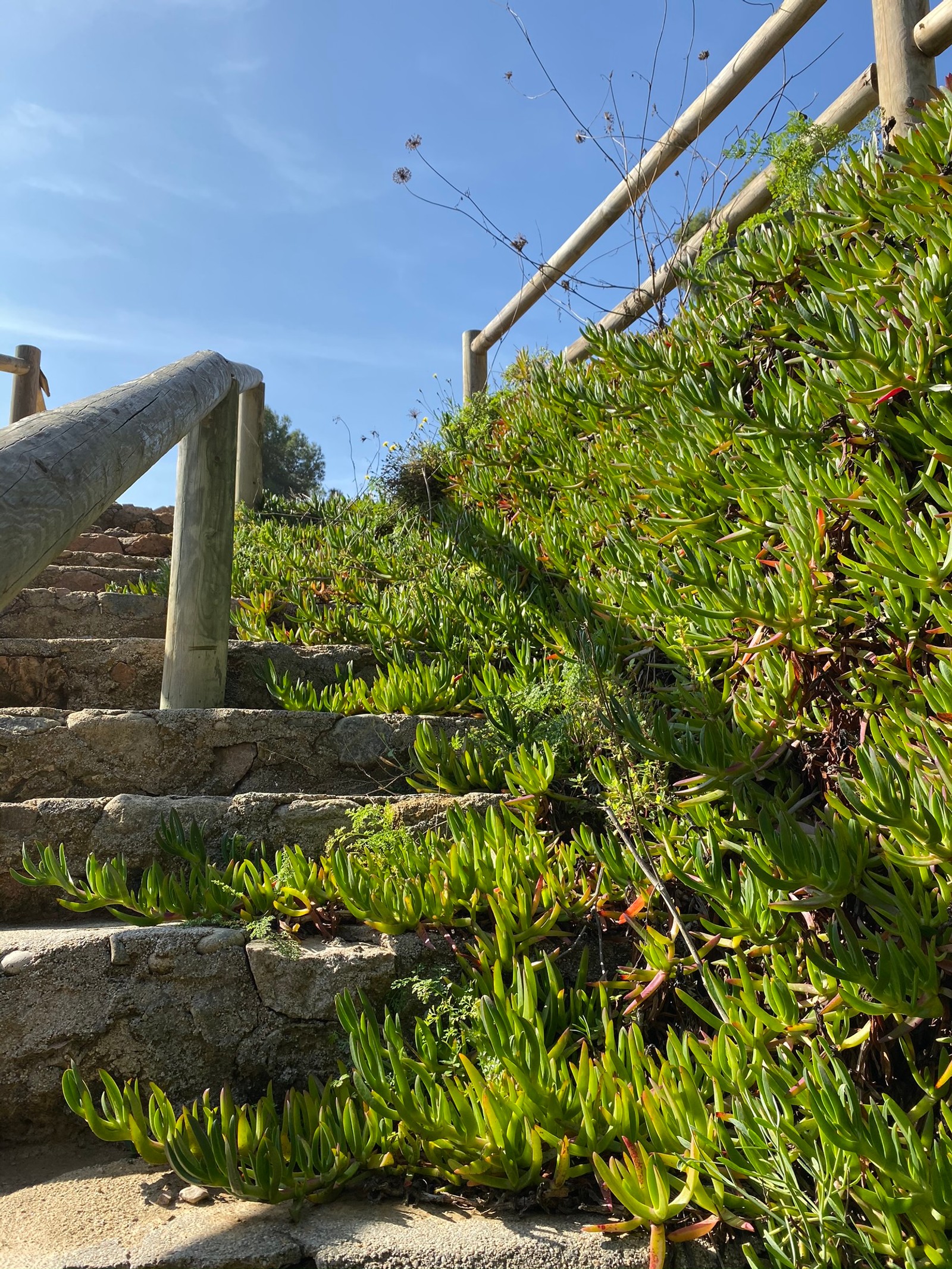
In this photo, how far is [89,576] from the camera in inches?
183

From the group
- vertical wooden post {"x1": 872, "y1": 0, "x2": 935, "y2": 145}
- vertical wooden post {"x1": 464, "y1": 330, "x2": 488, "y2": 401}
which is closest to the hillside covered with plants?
vertical wooden post {"x1": 872, "y1": 0, "x2": 935, "y2": 145}

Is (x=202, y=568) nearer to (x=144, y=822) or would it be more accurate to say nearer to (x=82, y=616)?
(x=82, y=616)

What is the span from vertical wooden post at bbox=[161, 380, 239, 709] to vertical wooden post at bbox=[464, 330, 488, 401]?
4.79 m

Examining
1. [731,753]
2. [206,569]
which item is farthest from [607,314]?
[731,753]

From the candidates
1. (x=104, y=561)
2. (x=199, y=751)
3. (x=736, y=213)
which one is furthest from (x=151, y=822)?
(x=736, y=213)

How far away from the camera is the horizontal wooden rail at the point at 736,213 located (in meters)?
3.98

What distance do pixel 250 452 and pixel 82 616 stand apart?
3.42 m

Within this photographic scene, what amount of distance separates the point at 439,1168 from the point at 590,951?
0.64m

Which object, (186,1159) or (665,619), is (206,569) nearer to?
(665,619)

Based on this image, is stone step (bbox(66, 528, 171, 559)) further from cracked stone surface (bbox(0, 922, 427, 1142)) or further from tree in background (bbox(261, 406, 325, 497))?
tree in background (bbox(261, 406, 325, 497))

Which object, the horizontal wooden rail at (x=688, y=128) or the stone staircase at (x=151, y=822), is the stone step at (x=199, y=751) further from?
the horizontal wooden rail at (x=688, y=128)

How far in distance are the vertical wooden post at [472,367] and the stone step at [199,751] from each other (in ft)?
18.5

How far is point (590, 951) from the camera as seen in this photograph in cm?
203

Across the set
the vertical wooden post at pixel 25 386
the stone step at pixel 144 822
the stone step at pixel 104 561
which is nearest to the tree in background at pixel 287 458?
the vertical wooden post at pixel 25 386
